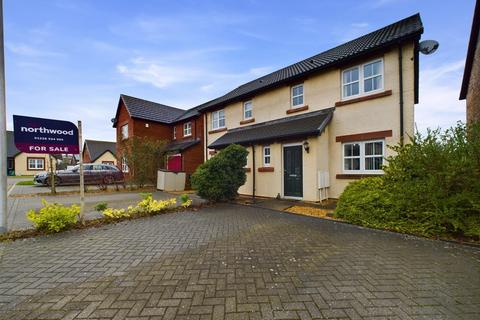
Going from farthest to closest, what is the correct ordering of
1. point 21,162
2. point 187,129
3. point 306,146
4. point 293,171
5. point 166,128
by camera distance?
point 21,162 → point 166,128 → point 187,129 → point 293,171 → point 306,146

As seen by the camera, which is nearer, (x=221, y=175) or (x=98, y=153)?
(x=221, y=175)

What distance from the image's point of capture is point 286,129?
411 inches

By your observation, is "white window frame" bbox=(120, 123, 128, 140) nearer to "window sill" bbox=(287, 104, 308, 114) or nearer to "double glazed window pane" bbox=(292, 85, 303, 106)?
"window sill" bbox=(287, 104, 308, 114)

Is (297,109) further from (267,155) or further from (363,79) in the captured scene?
(363,79)

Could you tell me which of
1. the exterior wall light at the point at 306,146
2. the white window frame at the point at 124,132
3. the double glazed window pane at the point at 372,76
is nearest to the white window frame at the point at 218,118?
the exterior wall light at the point at 306,146

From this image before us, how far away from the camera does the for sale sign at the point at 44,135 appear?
5590 mm

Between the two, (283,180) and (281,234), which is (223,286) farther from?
(283,180)

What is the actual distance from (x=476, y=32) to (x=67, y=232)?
19.6 meters

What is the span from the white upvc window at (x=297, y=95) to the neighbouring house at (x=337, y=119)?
2.0 inches

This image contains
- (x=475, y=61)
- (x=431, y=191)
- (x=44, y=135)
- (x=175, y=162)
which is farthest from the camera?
(x=175, y=162)

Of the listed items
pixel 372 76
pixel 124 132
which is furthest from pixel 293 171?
pixel 124 132

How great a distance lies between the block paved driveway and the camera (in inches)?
101

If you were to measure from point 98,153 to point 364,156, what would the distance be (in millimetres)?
46752

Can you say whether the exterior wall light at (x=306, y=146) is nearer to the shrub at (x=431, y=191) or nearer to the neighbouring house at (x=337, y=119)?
the neighbouring house at (x=337, y=119)
